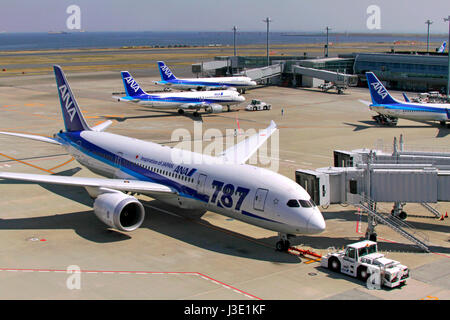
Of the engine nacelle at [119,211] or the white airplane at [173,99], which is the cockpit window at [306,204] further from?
the white airplane at [173,99]

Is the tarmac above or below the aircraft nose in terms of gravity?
below

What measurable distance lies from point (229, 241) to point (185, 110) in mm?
57402

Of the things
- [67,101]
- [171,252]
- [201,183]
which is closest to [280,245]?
[171,252]

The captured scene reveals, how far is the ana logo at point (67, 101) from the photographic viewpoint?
43.7m

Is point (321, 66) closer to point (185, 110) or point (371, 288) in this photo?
point (185, 110)

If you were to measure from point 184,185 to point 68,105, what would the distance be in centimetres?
1591

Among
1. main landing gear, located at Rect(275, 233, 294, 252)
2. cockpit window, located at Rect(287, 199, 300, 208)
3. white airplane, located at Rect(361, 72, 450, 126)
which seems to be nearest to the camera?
cockpit window, located at Rect(287, 199, 300, 208)

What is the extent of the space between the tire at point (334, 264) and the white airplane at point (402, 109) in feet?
165

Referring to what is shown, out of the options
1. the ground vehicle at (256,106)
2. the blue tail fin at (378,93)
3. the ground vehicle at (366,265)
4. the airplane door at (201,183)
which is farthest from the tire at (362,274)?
the ground vehicle at (256,106)

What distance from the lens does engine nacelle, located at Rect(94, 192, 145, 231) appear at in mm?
31156

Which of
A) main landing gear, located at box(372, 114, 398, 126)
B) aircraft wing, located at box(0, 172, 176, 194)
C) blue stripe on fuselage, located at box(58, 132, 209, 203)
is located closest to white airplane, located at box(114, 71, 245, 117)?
main landing gear, located at box(372, 114, 398, 126)

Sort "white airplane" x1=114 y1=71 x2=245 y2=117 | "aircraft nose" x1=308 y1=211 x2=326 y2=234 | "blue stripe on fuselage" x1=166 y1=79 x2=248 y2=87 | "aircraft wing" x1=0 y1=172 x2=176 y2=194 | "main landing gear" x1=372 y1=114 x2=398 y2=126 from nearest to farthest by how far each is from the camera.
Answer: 1. "aircraft nose" x1=308 y1=211 x2=326 y2=234
2. "aircraft wing" x1=0 y1=172 x2=176 y2=194
3. "main landing gear" x1=372 y1=114 x2=398 y2=126
4. "white airplane" x1=114 y1=71 x2=245 y2=117
5. "blue stripe on fuselage" x1=166 y1=79 x2=248 y2=87

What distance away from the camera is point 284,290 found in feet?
80.5

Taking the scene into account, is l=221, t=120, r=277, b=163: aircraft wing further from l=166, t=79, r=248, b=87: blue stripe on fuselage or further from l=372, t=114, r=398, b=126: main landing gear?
l=166, t=79, r=248, b=87: blue stripe on fuselage
